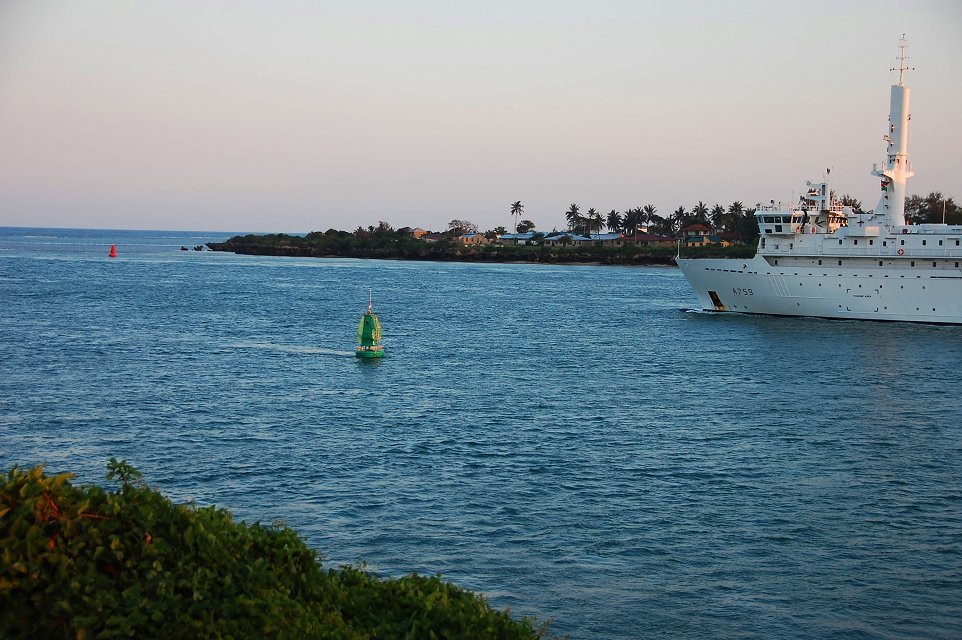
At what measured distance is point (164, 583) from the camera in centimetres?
771

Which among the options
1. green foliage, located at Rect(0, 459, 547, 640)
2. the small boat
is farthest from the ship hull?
green foliage, located at Rect(0, 459, 547, 640)

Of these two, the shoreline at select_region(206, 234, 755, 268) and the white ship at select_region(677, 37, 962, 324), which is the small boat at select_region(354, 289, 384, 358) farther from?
the shoreline at select_region(206, 234, 755, 268)

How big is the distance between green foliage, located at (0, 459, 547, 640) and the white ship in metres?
55.5

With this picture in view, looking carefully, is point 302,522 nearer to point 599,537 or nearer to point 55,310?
point 599,537

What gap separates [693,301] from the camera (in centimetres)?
8225

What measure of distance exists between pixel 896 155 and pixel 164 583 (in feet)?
216

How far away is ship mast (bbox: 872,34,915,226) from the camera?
62.3m

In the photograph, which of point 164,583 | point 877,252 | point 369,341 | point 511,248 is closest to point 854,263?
point 877,252

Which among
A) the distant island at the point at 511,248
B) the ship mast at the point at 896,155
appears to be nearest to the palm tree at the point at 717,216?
the distant island at the point at 511,248

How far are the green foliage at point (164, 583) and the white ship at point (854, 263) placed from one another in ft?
182

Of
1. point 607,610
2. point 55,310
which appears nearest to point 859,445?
point 607,610

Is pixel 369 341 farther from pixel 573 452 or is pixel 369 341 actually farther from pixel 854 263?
pixel 854 263

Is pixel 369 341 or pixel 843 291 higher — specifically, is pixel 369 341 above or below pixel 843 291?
below

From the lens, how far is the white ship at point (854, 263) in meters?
57.6
